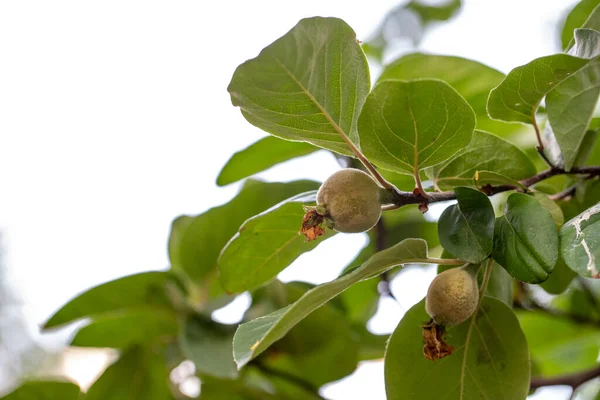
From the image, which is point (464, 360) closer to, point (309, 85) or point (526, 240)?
point (526, 240)

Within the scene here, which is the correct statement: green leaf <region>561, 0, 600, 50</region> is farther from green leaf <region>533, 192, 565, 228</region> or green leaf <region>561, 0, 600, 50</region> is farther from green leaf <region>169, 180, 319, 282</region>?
green leaf <region>169, 180, 319, 282</region>

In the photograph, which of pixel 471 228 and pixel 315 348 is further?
pixel 315 348

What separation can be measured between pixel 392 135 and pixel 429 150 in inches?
1.5

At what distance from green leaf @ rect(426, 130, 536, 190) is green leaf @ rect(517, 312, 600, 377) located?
558mm

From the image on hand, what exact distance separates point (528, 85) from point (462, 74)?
0.28 meters

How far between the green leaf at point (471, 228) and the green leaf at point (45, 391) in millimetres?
828

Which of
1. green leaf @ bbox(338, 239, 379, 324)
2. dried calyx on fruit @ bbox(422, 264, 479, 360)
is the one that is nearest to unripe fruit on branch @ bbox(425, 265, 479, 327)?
dried calyx on fruit @ bbox(422, 264, 479, 360)

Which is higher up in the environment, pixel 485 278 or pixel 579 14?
pixel 579 14

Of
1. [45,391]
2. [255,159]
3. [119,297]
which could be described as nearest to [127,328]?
[119,297]

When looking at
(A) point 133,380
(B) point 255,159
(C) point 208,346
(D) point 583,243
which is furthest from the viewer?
(A) point 133,380

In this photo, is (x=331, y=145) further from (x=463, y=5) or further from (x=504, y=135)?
(x=463, y=5)

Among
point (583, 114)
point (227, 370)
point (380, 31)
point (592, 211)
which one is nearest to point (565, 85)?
point (583, 114)

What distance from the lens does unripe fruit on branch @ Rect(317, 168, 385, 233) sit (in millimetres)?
492

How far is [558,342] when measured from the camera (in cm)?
116
